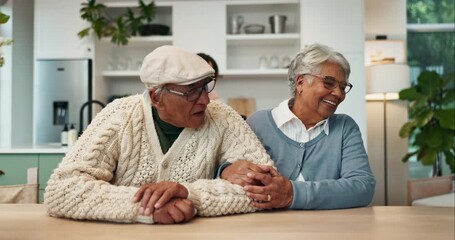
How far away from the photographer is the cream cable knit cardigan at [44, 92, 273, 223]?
Result: 111 centimetres

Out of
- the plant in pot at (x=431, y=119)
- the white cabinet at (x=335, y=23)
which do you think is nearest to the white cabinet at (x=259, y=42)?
the white cabinet at (x=335, y=23)

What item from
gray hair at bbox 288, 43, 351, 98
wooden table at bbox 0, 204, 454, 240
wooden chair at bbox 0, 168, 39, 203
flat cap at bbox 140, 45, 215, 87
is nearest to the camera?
wooden table at bbox 0, 204, 454, 240

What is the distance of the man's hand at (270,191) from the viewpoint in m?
1.25

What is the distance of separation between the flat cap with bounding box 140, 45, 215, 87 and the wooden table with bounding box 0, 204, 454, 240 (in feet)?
1.19

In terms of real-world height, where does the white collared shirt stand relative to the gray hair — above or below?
below

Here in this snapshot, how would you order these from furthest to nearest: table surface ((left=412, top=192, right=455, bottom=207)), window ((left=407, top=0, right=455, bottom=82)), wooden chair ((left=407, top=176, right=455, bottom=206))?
window ((left=407, top=0, right=455, bottom=82))
table surface ((left=412, top=192, right=455, bottom=207))
wooden chair ((left=407, top=176, right=455, bottom=206))

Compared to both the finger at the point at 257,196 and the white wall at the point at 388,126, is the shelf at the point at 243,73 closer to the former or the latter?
the white wall at the point at 388,126

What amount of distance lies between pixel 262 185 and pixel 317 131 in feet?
1.48

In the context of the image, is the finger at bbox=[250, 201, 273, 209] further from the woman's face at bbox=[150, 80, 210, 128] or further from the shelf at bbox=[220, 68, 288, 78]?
the shelf at bbox=[220, 68, 288, 78]

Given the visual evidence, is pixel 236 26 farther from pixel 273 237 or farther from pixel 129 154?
pixel 273 237

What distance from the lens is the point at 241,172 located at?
1.30m

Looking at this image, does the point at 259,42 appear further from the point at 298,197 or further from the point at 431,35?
the point at 298,197

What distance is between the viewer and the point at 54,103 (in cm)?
436

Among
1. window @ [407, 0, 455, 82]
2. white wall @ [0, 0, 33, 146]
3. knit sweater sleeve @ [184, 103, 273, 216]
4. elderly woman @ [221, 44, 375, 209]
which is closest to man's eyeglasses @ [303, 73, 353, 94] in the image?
elderly woman @ [221, 44, 375, 209]
